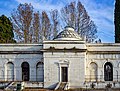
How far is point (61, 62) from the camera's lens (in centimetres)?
4372

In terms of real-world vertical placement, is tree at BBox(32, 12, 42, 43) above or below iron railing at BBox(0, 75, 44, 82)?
above

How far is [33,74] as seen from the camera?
4588 centimetres

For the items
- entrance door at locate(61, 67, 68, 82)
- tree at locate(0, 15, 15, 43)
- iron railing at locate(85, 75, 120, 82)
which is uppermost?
tree at locate(0, 15, 15, 43)

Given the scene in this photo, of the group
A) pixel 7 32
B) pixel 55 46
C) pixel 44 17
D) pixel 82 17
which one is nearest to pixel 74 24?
pixel 82 17

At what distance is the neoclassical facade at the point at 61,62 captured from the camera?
43500mm

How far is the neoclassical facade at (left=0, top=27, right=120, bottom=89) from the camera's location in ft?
143

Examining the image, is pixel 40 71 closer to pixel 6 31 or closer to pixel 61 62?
pixel 61 62

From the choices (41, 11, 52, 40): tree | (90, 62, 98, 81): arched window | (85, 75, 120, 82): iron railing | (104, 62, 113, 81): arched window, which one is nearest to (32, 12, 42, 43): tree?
(41, 11, 52, 40): tree

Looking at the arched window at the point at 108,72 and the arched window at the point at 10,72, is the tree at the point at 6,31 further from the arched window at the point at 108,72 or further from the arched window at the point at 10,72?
the arched window at the point at 108,72

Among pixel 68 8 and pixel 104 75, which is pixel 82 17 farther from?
pixel 104 75

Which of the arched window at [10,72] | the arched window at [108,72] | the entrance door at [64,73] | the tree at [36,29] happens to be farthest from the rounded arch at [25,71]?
the tree at [36,29]

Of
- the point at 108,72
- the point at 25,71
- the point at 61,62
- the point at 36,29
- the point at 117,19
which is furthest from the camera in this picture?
the point at 117,19

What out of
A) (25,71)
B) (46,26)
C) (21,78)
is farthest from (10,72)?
(46,26)

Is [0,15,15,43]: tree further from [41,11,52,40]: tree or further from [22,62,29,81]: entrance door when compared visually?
[22,62,29,81]: entrance door
